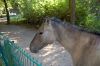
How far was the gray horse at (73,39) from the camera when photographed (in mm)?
3262

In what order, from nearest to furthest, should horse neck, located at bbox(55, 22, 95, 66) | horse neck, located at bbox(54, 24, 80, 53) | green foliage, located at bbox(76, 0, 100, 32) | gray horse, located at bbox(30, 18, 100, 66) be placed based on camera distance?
gray horse, located at bbox(30, 18, 100, 66) < horse neck, located at bbox(55, 22, 95, 66) < horse neck, located at bbox(54, 24, 80, 53) < green foliage, located at bbox(76, 0, 100, 32)

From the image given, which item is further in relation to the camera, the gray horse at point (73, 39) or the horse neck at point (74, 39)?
the horse neck at point (74, 39)

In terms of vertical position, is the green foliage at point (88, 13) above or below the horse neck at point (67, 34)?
below

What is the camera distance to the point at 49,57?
23.7ft

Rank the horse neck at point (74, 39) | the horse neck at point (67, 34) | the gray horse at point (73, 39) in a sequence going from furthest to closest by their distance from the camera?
the horse neck at point (67, 34), the horse neck at point (74, 39), the gray horse at point (73, 39)

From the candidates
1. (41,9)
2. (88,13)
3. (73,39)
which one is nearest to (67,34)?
(73,39)

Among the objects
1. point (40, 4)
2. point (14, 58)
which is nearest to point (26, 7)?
point (40, 4)

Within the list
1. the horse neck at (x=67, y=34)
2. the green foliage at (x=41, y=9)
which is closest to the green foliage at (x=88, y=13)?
the green foliage at (x=41, y=9)

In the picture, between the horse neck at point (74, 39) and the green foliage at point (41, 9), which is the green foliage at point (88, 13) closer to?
the green foliage at point (41, 9)

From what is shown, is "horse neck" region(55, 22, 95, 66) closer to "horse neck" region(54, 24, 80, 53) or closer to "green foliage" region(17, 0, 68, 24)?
"horse neck" region(54, 24, 80, 53)

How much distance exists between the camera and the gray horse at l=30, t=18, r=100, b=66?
3262mm

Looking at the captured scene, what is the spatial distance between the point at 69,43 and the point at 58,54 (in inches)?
160

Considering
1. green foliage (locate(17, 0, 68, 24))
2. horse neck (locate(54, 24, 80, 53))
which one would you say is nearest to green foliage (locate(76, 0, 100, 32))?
green foliage (locate(17, 0, 68, 24))

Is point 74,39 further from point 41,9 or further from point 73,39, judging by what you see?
point 41,9
